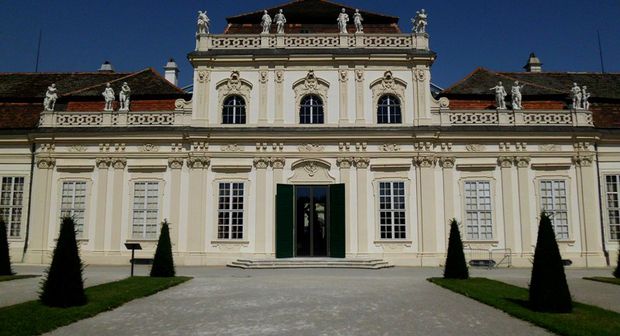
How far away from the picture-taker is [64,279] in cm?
1130

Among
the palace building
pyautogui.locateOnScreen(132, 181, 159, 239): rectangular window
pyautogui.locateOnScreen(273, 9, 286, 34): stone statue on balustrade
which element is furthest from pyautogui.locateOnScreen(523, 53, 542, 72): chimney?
pyautogui.locateOnScreen(132, 181, 159, 239): rectangular window

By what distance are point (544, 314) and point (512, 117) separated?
15.6 m

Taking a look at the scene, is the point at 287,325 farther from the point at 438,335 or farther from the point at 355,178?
the point at 355,178

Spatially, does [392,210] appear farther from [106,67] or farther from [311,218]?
[106,67]

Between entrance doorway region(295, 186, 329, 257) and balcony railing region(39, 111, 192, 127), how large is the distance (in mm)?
6306

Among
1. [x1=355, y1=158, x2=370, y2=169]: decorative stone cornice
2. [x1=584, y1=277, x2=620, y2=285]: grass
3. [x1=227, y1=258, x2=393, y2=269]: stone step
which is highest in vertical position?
[x1=355, y1=158, x2=370, y2=169]: decorative stone cornice

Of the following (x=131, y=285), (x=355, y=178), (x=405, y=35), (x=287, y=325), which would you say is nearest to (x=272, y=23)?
(x=405, y=35)

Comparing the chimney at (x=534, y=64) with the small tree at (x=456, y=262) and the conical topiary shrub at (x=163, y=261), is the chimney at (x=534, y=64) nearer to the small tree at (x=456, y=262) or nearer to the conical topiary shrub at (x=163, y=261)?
the small tree at (x=456, y=262)

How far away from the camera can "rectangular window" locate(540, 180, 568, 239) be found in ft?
78.7

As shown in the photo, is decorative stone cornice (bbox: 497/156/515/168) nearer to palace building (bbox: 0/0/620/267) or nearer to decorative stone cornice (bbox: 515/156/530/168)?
palace building (bbox: 0/0/620/267)

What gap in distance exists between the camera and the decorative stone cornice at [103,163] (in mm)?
24531

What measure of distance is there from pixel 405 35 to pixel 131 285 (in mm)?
16749

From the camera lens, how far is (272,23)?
91.1 ft

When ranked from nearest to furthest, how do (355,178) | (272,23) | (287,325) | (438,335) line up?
(438,335) < (287,325) < (355,178) < (272,23)
